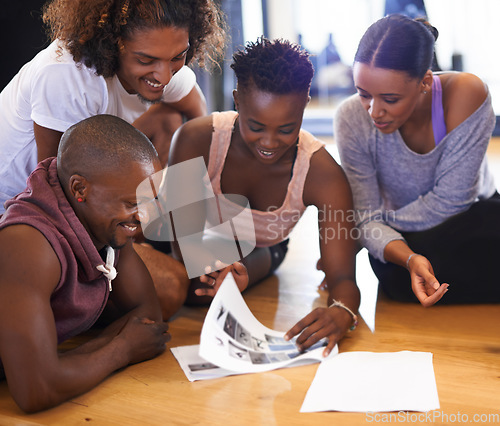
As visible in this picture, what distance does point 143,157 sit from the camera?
1.26 meters

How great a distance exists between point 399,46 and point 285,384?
0.85 metres

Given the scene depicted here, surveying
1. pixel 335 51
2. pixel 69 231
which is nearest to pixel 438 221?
pixel 69 231

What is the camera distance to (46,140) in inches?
61.1

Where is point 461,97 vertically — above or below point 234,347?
above

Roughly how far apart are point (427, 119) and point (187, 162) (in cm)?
67

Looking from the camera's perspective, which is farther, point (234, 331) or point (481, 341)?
point (481, 341)

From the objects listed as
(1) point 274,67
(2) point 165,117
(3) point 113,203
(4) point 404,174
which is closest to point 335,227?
(4) point 404,174

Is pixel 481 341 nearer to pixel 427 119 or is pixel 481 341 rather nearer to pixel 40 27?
pixel 427 119

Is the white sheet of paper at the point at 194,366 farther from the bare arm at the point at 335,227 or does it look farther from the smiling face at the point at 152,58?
the smiling face at the point at 152,58

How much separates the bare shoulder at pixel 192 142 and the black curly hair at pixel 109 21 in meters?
0.25

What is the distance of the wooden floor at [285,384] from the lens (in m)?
1.17

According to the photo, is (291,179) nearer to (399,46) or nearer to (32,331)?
(399,46)

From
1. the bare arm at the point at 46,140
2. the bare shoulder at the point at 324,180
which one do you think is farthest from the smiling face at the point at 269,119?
the bare arm at the point at 46,140

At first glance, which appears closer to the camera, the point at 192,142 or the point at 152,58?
the point at 152,58
